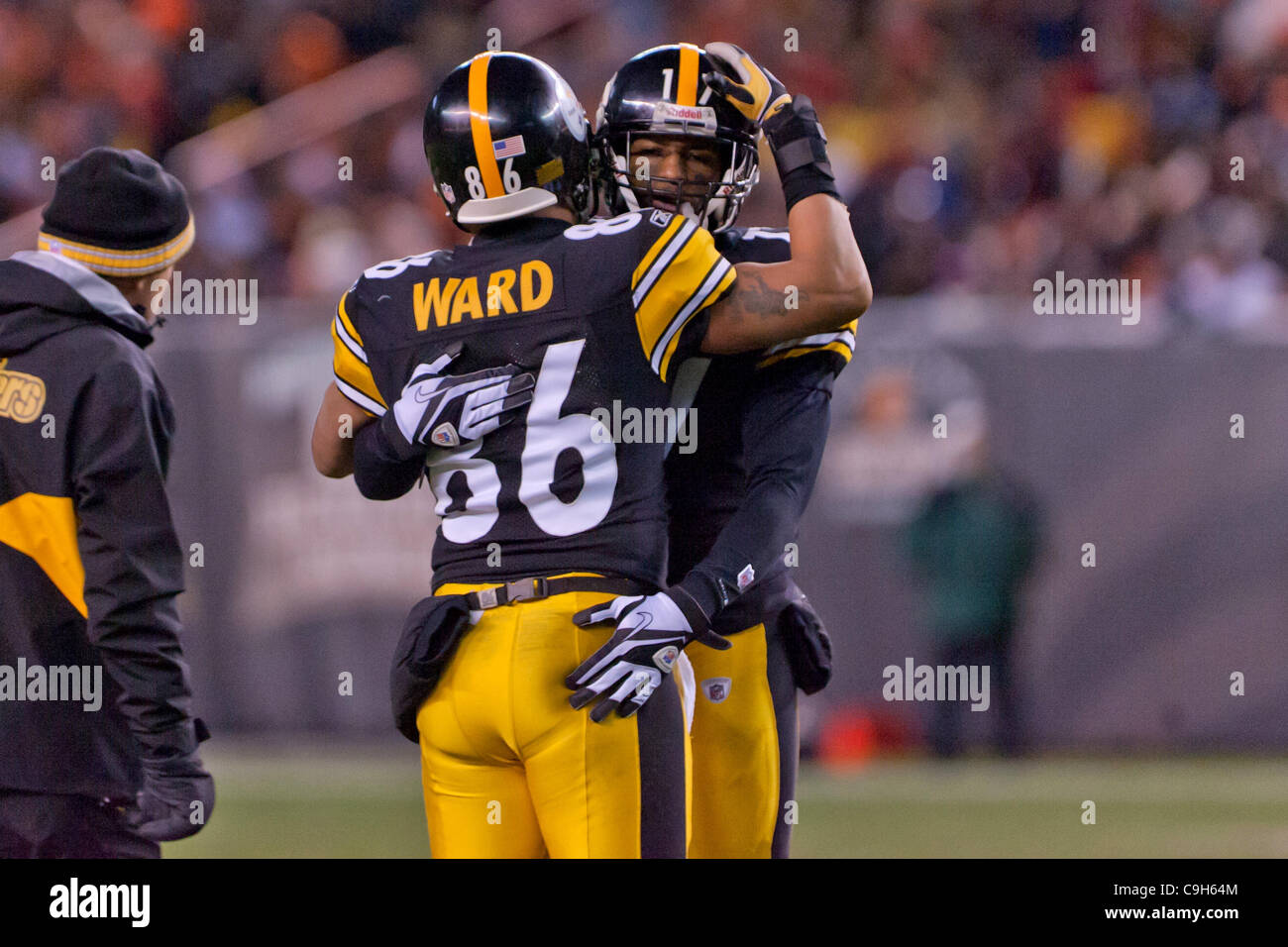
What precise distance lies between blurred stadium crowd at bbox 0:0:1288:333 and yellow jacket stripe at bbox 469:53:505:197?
7.59 metres

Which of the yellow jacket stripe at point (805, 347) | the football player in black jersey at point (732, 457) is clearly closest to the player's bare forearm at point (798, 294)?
the football player in black jersey at point (732, 457)

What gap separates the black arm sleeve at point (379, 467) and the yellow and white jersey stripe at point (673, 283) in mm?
589

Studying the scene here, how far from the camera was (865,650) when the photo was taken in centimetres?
1000

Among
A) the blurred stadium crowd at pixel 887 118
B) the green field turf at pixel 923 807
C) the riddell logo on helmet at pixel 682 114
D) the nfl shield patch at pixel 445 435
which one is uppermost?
the blurred stadium crowd at pixel 887 118

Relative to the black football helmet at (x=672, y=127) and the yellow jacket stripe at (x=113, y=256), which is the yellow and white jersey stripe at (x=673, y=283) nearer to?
the black football helmet at (x=672, y=127)

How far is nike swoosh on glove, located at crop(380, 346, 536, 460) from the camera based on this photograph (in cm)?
341

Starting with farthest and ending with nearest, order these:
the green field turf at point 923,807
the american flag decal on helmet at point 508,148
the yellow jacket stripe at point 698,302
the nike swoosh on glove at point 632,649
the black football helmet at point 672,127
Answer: the green field turf at point 923,807
the black football helmet at point 672,127
the american flag decal on helmet at point 508,148
the yellow jacket stripe at point 698,302
the nike swoosh on glove at point 632,649

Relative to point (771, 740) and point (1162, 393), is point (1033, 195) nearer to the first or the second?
point (1162, 393)

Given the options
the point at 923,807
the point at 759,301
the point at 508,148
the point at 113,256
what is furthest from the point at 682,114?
the point at 923,807

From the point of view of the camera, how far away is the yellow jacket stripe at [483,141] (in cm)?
354

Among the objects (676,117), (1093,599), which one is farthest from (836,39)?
(676,117)

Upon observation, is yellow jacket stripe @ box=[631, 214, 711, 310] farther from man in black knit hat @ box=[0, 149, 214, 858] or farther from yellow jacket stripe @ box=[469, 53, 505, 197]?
man in black knit hat @ box=[0, 149, 214, 858]

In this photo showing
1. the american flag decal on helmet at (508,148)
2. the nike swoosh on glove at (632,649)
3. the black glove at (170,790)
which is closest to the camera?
the nike swoosh on glove at (632,649)
